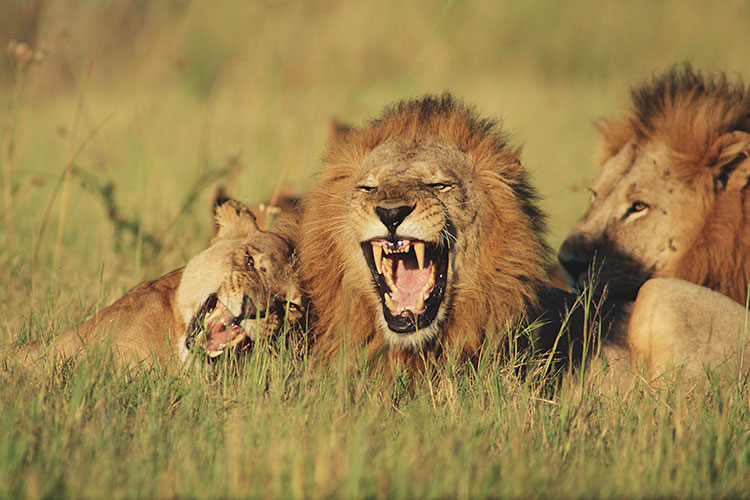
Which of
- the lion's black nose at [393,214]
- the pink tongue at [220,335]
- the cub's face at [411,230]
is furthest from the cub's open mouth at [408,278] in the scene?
the pink tongue at [220,335]

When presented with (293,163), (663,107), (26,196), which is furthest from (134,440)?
(293,163)

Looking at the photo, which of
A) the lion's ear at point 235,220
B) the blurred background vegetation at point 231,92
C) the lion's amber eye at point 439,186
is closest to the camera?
the lion's amber eye at point 439,186

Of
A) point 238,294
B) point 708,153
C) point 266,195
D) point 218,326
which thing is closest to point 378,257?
point 238,294

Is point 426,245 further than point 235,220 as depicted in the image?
No

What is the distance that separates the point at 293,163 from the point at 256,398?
563cm

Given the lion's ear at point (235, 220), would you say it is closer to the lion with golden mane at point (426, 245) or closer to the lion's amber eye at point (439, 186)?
the lion with golden mane at point (426, 245)

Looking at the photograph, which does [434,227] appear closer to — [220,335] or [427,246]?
[427,246]

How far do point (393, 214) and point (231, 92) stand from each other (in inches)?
330

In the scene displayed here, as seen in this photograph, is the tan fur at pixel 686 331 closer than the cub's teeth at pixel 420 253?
No

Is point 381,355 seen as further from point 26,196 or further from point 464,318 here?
point 26,196

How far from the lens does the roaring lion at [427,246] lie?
3514mm

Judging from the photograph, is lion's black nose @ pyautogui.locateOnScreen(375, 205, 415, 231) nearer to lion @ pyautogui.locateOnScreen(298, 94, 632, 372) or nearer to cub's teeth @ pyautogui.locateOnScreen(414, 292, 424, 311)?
lion @ pyautogui.locateOnScreen(298, 94, 632, 372)

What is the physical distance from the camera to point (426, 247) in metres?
3.57

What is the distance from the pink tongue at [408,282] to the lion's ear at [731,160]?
2.00 m
